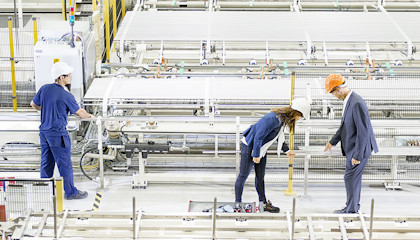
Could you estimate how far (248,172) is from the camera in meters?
6.58

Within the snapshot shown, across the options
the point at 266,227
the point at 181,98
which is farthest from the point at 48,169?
the point at 266,227

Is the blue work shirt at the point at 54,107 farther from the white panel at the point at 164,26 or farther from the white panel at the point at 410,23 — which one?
the white panel at the point at 410,23

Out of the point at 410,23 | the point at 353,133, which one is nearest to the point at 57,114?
the point at 353,133

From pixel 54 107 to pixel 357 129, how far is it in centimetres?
290

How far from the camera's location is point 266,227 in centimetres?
473

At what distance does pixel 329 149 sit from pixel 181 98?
5.71ft

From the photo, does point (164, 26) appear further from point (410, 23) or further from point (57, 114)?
point (410, 23)

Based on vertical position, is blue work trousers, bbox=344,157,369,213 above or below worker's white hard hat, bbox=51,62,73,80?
below

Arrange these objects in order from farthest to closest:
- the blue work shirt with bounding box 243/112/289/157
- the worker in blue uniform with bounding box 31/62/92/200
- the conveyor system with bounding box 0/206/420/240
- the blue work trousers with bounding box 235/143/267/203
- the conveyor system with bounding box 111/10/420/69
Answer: the conveyor system with bounding box 111/10/420/69
the worker in blue uniform with bounding box 31/62/92/200
the blue work trousers with bounding box 235/143/267/203
the blue work shirt with bounding box 243/112/289/157
the conveyor system with bounding box 0/206/420/240

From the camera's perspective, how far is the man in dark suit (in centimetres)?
Result: 609

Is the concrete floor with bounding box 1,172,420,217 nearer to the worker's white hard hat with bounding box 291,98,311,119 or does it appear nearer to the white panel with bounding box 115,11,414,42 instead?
the worker's white hard hat with bounding box 291,98,311,119

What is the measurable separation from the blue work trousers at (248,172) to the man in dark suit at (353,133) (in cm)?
81

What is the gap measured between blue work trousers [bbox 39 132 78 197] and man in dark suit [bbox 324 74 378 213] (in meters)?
2.64

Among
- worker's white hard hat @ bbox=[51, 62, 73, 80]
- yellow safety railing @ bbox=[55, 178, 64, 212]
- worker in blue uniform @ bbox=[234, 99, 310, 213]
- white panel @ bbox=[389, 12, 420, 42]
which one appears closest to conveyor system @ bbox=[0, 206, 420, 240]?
yellow safety railing @ bbox=[55, 178, 64, 212]
